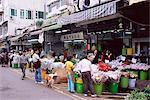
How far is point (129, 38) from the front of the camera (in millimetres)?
18922

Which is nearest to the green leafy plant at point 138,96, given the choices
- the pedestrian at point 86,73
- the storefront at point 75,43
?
the pedestrian at point 86,73

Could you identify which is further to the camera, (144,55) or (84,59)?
(144,55)

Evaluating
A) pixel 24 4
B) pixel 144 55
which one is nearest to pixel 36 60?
pixel 144 55

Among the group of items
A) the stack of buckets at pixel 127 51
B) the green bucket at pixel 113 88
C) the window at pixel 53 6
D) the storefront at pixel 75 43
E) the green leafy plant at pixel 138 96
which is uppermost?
the window at pixel 53 6

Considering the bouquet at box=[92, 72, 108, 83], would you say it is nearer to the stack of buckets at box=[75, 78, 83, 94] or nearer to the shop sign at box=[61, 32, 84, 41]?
the stack of buckets at box=[75, 78, 83, 94]

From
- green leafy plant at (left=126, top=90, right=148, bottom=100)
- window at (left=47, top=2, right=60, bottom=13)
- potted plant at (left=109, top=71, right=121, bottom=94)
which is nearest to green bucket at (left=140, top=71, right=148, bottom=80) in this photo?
potted plant at (left=109, top=71, right=121, bottom=94)

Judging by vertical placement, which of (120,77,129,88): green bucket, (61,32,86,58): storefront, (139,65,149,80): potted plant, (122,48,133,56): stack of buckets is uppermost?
(61,32,86,58): storefront

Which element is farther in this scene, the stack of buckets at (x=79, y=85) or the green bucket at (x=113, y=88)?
the stack of buckets at (x=79, y=85)

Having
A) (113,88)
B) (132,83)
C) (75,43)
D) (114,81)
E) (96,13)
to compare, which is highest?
(96,13)

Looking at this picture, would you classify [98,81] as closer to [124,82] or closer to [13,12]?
[124,82]

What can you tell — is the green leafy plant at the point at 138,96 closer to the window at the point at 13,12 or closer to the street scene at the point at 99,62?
the street scene at the point at 99,62

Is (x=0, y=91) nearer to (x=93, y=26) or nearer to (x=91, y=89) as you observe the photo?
(x=91, y=89)

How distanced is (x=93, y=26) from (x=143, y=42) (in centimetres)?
337

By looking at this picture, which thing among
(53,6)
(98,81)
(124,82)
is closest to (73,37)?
(124,82)
